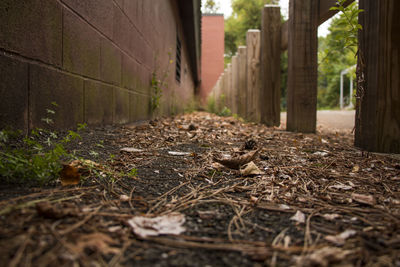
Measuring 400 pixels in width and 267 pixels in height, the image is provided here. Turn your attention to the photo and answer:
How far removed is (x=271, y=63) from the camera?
419 centimetres

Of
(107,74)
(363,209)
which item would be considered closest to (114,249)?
(363,209)

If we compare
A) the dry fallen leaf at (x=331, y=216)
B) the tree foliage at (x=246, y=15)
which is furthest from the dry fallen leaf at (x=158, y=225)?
the tree foliage at (x=246, y=15)

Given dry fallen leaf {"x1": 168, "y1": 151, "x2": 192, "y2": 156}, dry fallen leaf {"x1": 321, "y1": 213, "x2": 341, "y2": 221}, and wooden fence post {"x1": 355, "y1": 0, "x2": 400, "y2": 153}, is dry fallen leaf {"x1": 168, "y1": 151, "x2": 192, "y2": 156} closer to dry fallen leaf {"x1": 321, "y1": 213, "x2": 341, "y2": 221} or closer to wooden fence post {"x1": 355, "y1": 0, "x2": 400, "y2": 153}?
dry fallen leaf {"x1": 321, "y1": 213, "x2": 341, "y2": 221}

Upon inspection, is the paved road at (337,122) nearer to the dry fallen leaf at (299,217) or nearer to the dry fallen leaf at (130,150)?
the dry fallen leaf at (130,150)

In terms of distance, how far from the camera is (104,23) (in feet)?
8.14

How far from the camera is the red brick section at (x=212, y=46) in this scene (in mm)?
19016

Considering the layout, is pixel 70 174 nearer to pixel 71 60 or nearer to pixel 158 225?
pixel 158 225

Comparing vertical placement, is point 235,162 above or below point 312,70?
below

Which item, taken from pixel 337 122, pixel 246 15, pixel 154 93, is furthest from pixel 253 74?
pixel 246 15

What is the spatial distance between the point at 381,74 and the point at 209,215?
171 centimetres

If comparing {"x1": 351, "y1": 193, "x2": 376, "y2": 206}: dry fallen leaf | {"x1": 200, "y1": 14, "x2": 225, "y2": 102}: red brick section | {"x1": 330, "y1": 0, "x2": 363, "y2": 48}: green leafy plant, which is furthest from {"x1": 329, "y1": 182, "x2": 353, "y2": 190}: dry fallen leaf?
{"x1": 200, "y1": 14, "x2": 225, "y2": 102}: red brick section

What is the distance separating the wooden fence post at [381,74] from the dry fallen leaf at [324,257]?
1571 mm

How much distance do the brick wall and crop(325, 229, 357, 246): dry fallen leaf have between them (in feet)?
5.02

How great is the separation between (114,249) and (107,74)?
216 cm
